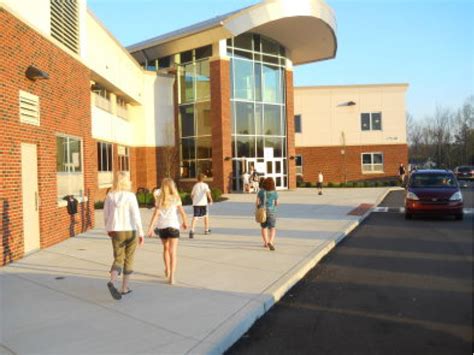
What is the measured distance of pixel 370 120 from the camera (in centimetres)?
4181

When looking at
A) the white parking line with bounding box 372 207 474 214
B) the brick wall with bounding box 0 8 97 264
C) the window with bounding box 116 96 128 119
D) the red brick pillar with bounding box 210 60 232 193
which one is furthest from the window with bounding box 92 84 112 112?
the white parking line with bounding box 372 207 474 214

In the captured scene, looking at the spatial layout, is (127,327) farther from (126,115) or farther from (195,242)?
(126,115)

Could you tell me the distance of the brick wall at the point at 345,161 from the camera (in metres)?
41.8

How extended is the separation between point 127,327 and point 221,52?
26291mm

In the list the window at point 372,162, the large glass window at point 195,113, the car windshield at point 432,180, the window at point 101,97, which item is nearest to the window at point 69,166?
the window at point 101,97

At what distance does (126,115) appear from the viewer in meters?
29.2

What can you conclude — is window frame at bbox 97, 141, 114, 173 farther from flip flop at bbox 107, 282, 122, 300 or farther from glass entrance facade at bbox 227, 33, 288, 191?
flip flop at bbox 107, 282, 122, 300

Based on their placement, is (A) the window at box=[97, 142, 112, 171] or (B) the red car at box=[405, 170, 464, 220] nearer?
(B) the red car at box=[405, 170, 464, 220]

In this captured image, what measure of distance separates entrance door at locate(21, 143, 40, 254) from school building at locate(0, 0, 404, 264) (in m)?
0.45

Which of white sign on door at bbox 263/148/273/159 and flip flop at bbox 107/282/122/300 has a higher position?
white sign on door at bbox 263/148/273/159

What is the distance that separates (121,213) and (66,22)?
796 centimetres

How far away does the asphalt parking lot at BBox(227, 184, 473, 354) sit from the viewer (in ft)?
16.6

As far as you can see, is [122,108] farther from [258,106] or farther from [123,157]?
[258,106]

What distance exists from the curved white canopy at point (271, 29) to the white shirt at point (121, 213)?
75.7 feet
